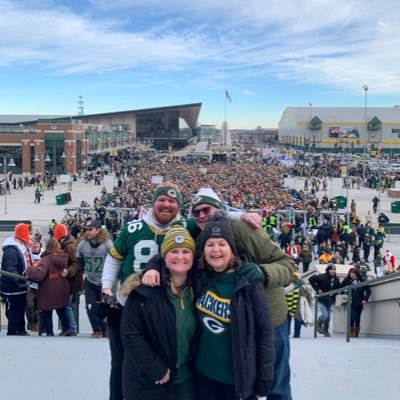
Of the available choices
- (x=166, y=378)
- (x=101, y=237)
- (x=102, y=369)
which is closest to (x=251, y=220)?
(x=166, y=378)

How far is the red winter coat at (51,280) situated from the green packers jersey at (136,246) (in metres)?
1.84

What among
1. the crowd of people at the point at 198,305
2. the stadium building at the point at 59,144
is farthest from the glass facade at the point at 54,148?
the crowd of people at the point at 198,305

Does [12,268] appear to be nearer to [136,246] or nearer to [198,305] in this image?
[136,246]

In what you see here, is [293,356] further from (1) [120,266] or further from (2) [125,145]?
(2) [125,145]

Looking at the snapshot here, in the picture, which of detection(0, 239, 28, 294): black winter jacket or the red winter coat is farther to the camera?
detection(0, 239, 28, 294): black winter jacket

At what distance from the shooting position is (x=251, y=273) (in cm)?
243

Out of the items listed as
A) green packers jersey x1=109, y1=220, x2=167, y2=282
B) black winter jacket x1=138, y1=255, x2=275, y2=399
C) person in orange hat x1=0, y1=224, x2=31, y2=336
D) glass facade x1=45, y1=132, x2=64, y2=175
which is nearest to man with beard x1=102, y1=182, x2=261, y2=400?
green packers jersey x1=109, y1=220, x2=167, y2=282

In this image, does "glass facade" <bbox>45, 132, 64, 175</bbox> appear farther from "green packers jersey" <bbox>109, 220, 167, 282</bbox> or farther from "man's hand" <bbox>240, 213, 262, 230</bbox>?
"man's hand" <bbox>240, 213, 262, 230</bbox>

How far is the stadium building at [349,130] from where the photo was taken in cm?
9212

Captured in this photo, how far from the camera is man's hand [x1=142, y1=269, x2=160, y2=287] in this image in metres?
2.46

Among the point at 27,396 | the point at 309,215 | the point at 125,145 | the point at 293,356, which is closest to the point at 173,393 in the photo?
the point at 27,396

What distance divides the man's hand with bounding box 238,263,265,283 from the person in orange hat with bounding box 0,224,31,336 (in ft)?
10.1

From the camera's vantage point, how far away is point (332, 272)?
7051mm

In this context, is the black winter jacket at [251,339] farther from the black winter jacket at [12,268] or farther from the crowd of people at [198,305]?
the black winter jacket at [12,268]
